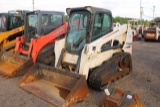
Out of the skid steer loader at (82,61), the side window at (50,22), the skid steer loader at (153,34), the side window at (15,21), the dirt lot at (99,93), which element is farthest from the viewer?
the skid steer loader at (153,34)

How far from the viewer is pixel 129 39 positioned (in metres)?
7.00

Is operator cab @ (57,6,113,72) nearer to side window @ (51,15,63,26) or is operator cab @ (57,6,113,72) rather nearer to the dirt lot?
the dirt lot

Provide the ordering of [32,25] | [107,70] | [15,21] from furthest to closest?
1. [15,21]
2. [32,25]
3. [107,70]

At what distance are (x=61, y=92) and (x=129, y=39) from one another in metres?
3.10

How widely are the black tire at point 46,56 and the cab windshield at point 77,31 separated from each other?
1218mm

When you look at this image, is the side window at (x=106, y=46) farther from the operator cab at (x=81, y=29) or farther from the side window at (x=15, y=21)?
the side window at (x=15, y=21)

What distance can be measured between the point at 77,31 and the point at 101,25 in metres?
0.68

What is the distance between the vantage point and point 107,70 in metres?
5.59

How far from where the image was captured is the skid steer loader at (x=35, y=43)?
6.98 meters

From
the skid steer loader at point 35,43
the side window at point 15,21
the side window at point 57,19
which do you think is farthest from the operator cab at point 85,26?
the side window at point 15,21

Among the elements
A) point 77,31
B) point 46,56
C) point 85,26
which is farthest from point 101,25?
point 46,56

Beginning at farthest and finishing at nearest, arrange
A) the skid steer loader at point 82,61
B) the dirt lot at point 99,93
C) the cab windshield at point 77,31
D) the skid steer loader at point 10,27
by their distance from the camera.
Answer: the skid steer loader at point 10,27 < the cab windshield at point 77,31 < the skid steer loader at point 82,61 < the dirt lot at point 99,93

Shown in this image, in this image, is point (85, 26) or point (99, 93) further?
point (85, 26)

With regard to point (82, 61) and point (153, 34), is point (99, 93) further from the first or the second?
point (153, 34)
